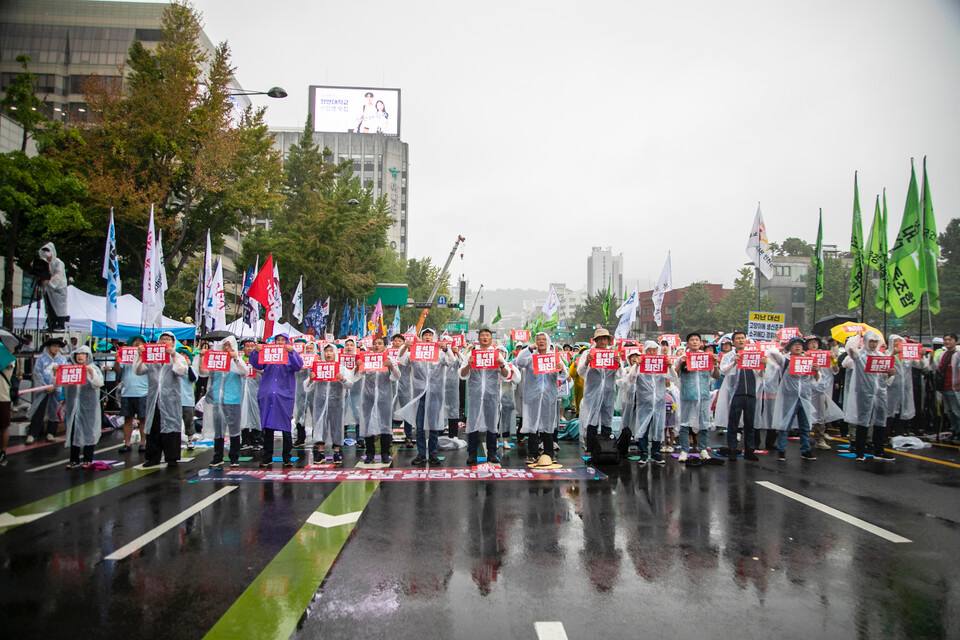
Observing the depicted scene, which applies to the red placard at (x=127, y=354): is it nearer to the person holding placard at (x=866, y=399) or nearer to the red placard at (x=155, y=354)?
the red placard at (x=155, y=354)

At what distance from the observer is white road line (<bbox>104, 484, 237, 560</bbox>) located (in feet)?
17.3

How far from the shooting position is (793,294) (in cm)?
6806

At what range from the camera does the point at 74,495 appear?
7.30 m

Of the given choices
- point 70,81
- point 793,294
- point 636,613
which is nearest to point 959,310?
point 793,294

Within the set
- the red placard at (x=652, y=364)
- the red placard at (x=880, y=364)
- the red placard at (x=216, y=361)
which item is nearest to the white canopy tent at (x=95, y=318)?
the red placard at (x=216, y=361)

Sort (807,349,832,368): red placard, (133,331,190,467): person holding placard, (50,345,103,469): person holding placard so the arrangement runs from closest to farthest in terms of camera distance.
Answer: (50,345,103,469): person holding placard
(133,331,190,467): person holding placard
(807,349,832,368): red placard

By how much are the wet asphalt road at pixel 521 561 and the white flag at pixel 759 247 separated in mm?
11347

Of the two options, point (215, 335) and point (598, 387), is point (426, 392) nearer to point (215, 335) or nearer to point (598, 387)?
point (598, 387)

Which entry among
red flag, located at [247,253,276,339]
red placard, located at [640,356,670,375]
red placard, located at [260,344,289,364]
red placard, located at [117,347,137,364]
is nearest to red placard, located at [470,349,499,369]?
red placard, located at [640,356,670,375]

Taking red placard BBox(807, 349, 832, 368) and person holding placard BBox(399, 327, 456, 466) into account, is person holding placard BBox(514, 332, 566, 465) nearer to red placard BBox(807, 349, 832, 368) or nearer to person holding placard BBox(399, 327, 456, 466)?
person holding placard BBox(399, 327, 456, 466)

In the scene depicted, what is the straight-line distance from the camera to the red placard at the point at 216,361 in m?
9.09

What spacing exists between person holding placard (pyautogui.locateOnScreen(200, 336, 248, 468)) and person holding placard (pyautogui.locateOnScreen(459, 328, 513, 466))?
3372mm

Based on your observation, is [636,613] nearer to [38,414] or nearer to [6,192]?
[38,414]

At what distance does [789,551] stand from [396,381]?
6234 mm
